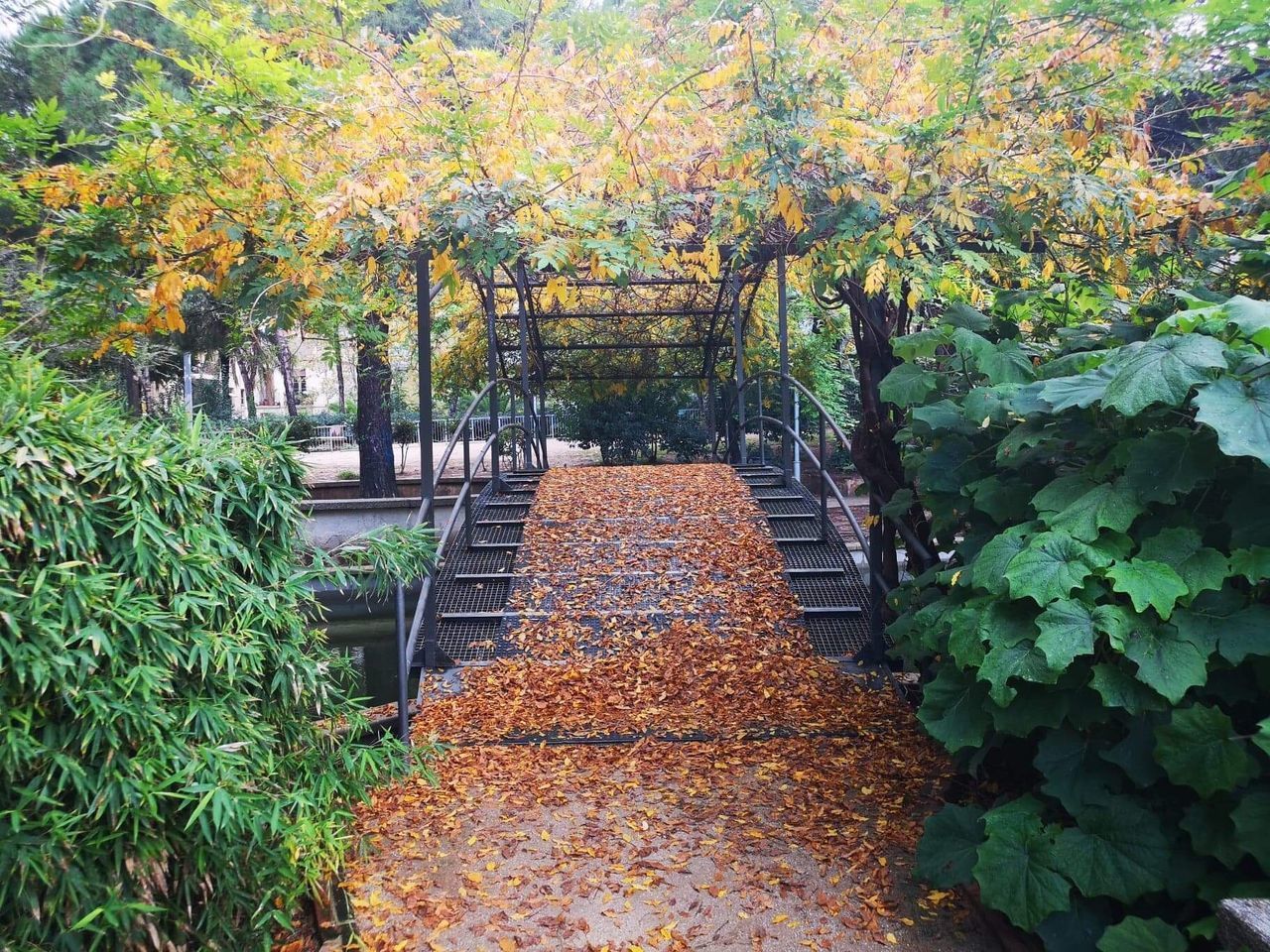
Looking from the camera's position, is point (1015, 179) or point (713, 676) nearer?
point (1015, 179)

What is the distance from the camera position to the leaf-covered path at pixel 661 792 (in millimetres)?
2562

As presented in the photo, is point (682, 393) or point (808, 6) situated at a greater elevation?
point (808, 6)

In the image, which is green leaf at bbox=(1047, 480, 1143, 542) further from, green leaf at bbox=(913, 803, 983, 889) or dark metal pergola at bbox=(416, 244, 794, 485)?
dark metal pergola at bbox=(416, 244, 794, 485)

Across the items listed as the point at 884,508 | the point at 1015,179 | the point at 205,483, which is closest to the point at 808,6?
the point at 1015,179

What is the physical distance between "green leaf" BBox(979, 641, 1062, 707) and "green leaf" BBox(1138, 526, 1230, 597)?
1.16 ft

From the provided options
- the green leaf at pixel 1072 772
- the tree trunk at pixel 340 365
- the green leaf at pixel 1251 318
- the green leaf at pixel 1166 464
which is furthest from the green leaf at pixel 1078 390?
the tree trunk at pixel 340 365

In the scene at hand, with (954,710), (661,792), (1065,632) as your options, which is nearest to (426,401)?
(661,792)

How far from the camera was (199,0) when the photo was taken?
183 inches

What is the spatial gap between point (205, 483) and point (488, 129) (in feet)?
9.38

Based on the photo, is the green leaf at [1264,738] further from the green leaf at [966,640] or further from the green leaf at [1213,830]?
the green leaf at [966,640]

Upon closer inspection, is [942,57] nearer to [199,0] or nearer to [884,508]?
[884,508]

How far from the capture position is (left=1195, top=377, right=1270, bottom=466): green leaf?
6.00ft

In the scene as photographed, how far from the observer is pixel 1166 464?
2.13 m

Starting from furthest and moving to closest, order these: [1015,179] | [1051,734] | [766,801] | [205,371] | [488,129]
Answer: [205,371]
[488,129]
[1015,179]
[766,801]
[1051,734]
